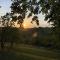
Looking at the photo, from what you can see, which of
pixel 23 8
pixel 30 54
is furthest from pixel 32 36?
pixel 23 8

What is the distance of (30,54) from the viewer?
20781 mm

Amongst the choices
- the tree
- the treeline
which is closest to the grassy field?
the treeline

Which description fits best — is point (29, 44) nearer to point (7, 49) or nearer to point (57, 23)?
point (7, 49)

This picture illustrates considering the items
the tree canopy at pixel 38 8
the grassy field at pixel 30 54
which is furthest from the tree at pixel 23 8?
the grassy field at pixel 30 54

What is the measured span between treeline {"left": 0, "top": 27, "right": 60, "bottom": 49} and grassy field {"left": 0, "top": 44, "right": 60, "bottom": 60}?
28.7 inches

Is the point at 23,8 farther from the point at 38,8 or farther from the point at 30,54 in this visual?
the point at 30,54

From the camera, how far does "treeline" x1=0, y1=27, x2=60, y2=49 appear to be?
1249 centimetres

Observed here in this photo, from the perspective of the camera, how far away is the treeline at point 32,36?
41.0ft

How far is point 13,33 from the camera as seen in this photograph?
24109 millimetres

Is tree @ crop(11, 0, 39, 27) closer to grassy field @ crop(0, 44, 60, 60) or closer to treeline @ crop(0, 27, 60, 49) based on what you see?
treeline @ crop(0, 27, 60, 49)

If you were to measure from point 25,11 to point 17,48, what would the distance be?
9.27 metres

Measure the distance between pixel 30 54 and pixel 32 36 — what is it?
5.62 ft

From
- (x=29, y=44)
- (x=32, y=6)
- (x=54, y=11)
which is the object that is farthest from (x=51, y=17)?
(x=29, y=44)

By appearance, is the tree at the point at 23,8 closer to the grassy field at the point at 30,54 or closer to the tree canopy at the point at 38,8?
the tree canopy at the point at 38,8
